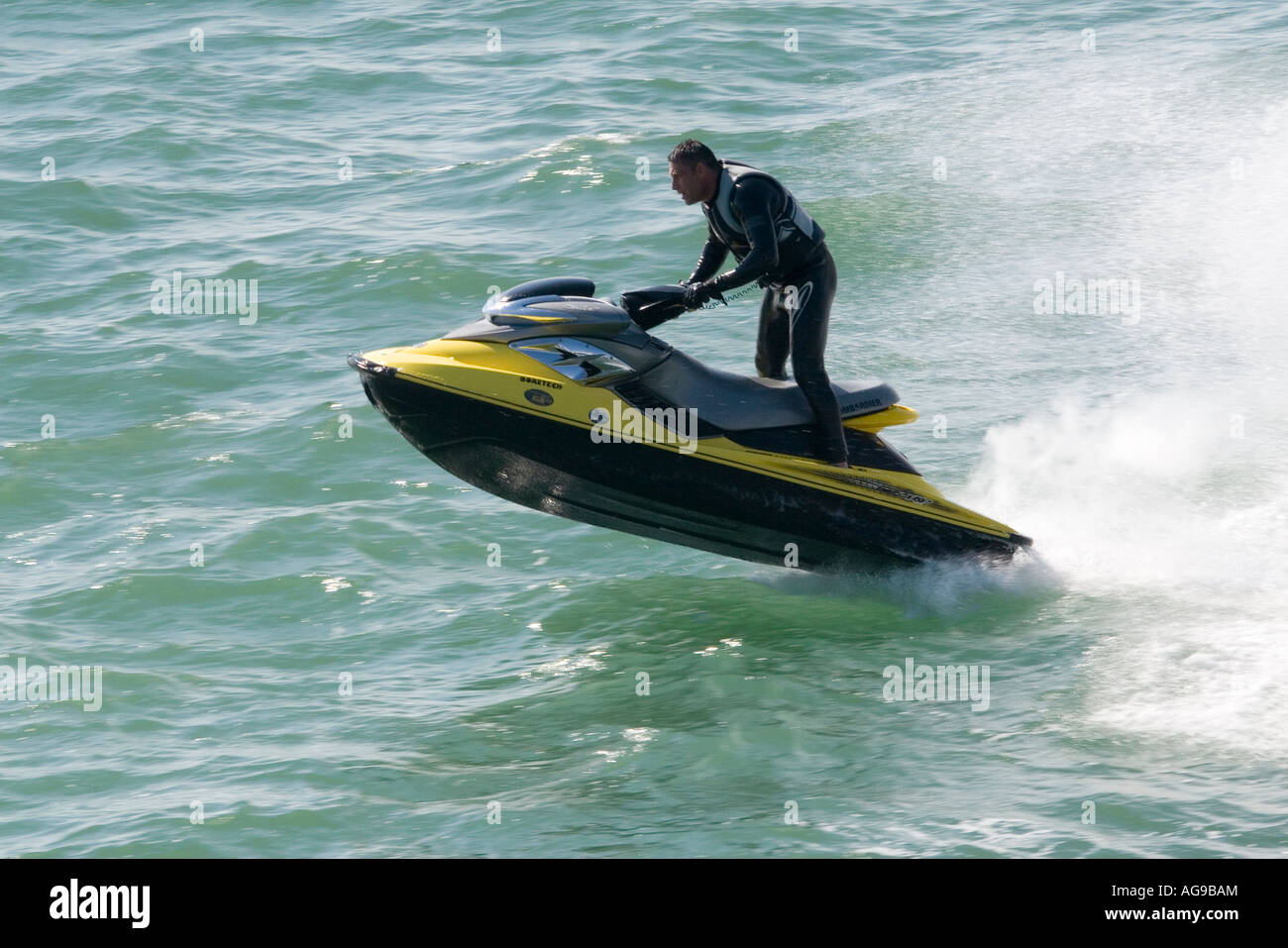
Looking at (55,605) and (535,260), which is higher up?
(535,260)

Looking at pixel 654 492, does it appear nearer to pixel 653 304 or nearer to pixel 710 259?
pixel 653 304

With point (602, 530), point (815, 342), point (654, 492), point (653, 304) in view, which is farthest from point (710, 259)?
point (602, 530)

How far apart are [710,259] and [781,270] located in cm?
42

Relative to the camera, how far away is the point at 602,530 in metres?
10.2

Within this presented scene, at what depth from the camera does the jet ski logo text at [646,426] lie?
303 inches

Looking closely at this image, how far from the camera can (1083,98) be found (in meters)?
18.1

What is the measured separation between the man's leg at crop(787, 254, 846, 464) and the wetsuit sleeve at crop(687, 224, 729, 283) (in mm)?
437

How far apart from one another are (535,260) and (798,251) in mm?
7173

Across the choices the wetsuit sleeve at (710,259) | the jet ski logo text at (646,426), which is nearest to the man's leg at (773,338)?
the wetsuit sleeve at (710,259)

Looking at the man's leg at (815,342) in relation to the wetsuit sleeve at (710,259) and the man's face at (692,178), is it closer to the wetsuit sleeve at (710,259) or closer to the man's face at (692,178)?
the wetsuit sleeve at (710,259)

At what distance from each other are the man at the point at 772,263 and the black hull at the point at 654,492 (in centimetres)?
40

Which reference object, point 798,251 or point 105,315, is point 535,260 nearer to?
point 105,315

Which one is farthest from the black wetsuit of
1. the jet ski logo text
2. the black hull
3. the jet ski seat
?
the jet ski logo text
